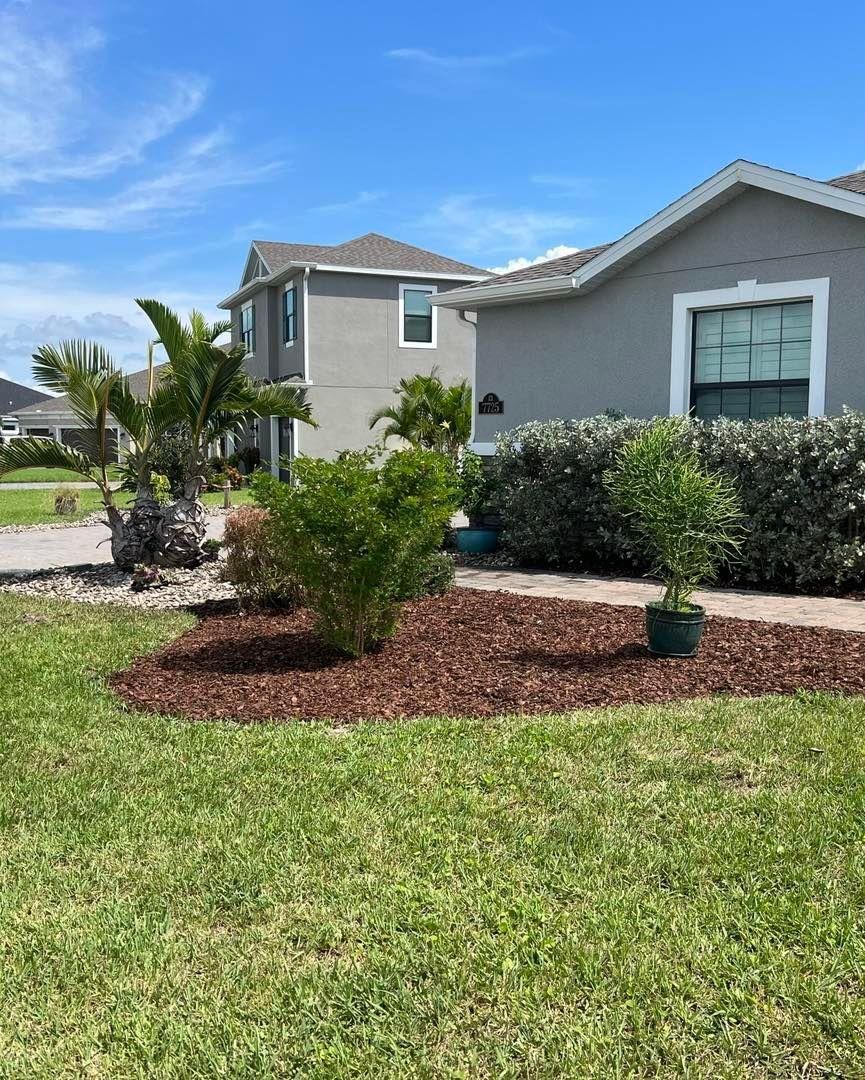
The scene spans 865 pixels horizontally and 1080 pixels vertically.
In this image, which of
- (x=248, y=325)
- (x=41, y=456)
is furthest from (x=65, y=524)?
(x=248, y=325)

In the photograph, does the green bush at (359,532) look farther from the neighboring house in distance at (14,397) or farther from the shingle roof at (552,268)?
the neighboring house in distance at (14,397)

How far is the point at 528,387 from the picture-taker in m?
14.1

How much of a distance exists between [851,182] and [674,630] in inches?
333

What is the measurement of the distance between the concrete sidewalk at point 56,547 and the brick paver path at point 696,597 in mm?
5008

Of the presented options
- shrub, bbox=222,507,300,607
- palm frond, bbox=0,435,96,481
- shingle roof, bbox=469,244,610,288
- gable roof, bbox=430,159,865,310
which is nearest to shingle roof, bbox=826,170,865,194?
gable roof, bbox=430,159,865,310

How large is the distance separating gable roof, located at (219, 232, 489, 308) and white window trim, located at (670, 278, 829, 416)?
17.4 m

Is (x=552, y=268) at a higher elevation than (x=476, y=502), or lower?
higher

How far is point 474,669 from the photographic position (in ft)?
21.2

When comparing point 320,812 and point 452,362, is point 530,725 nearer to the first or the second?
point 320,812

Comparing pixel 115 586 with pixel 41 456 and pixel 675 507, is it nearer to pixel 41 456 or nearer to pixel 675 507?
pixel 41 456

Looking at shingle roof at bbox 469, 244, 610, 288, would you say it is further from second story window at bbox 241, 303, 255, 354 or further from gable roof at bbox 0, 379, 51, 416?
gable roof at bbox 0, 379, 51, 416

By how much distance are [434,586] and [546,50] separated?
8693mm

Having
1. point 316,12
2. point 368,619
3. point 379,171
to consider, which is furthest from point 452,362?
point 368,619

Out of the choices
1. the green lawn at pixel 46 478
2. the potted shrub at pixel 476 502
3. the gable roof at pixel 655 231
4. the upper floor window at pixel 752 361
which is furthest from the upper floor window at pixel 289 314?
the upper floor window at pixel 752 361
